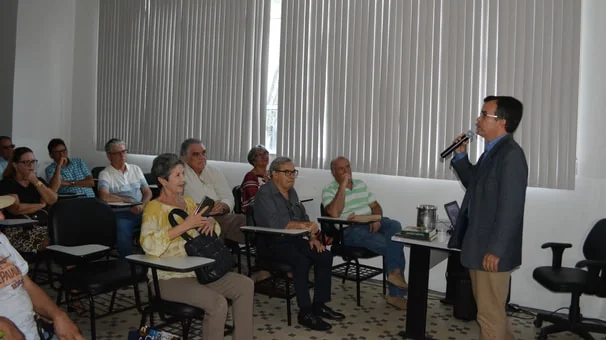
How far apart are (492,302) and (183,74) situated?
4.83 m

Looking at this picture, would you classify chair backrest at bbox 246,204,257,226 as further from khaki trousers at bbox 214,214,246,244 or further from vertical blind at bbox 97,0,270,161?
vertical blind at bbox 97,0,270,161

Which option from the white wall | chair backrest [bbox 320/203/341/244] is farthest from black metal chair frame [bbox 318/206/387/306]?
the white wall

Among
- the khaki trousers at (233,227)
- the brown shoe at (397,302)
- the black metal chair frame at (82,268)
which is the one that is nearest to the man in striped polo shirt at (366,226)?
the brown shoe at (397,302)

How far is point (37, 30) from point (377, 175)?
504 centimetres

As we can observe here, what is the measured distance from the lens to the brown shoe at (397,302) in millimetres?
4168

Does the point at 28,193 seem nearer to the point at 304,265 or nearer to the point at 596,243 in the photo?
the point at 304,265

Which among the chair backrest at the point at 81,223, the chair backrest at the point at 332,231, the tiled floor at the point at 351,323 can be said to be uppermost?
the chair backrest at the point at 81,223

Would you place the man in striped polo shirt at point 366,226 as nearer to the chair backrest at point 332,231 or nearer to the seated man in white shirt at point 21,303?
the chair backrest at point 332,231

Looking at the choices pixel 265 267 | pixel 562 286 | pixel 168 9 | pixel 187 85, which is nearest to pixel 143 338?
pixel 265 267

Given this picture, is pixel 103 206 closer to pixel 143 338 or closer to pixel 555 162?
pixel 143 338

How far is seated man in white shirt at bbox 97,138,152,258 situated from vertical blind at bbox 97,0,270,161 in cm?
125

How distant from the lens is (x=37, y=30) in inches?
273

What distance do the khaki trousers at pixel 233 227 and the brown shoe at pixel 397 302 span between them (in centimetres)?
137

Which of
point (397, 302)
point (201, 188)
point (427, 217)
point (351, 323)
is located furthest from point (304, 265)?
point (201, 188)
